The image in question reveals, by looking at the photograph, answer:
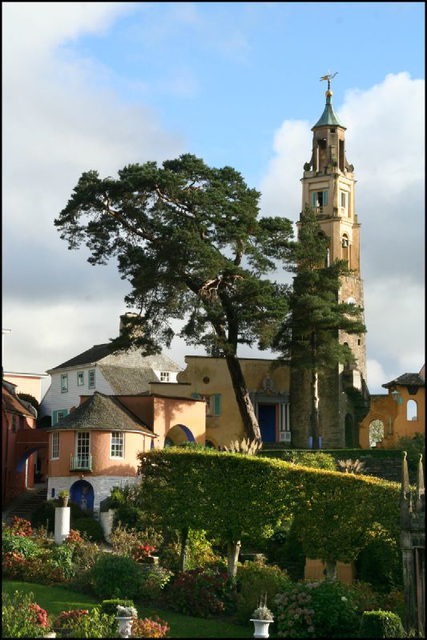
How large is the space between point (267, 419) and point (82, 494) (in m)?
19.9

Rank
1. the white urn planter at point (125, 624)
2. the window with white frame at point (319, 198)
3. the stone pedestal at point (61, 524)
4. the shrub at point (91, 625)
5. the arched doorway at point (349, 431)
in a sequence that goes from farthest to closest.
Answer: the window with white frame at point (319, 198)
the arched doorway at point (349, 431)
the stone pedestal at point (61, 524)
the white urn planter at point (125, 624)
the shrub at point (91, 625)

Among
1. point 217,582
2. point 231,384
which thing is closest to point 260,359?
point 231,384

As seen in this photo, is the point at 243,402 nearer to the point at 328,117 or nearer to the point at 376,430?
the point at 328,117

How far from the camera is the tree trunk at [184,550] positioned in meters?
40.8

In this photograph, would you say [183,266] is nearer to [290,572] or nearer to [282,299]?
[282,299]

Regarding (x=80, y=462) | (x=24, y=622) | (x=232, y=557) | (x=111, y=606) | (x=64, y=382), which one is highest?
(x=64, y=382)

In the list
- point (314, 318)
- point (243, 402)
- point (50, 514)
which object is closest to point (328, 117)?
point (314, 318)

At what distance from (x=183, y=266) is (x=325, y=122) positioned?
21397 mm

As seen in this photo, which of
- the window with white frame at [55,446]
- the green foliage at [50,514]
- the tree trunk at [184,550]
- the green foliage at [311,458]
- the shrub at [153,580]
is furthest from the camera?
the green foliage at [311,458]

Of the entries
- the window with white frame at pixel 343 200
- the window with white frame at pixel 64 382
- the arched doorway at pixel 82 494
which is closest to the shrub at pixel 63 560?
the arched doorway at pixel 82 494

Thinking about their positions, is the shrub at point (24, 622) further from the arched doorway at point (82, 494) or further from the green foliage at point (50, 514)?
the arched doorway at point (82, 494)

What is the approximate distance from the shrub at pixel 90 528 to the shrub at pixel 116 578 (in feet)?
31.2

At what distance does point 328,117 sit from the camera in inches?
2862

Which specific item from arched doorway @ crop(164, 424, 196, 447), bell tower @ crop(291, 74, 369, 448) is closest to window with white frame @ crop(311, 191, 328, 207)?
bell tower @ crop(291, 74, 369, 448)
